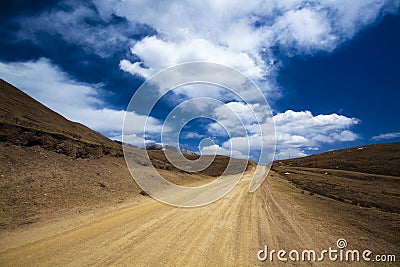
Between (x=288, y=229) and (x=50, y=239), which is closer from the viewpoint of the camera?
(x=50, y=239)

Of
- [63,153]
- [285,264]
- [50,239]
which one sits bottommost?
[50,239]

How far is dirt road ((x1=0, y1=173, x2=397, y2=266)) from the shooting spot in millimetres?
5676

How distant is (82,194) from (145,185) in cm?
Result: 713

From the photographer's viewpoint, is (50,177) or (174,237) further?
(50,177)

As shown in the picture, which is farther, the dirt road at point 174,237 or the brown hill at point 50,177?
the brown hill at point 50,177

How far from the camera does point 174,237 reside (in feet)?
24.0

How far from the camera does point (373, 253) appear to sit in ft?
22.4

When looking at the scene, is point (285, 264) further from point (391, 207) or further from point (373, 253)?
point (391, 207)

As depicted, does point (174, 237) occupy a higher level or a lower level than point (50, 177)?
lower

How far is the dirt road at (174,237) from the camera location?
5.68 m

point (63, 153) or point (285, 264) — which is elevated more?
point (63, 153)

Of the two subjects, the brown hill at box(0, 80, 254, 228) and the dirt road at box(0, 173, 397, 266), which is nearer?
the dirt road at box(0, 173, 397, 266)

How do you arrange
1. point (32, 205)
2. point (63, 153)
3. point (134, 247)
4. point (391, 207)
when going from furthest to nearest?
point (63, 153), point (391, 207), point (32, 205), point (134, 247)

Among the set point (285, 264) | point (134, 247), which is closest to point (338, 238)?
point (285, 264)
